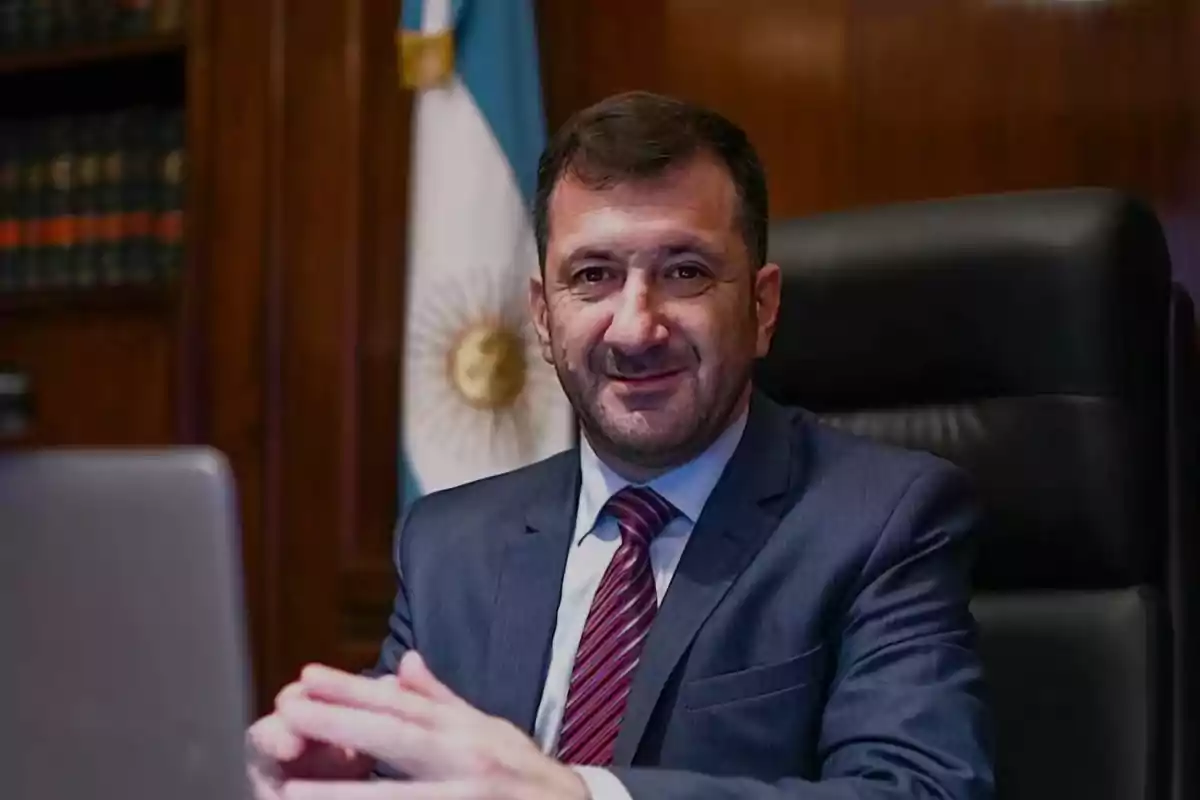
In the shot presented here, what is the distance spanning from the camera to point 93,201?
2424 millimetres

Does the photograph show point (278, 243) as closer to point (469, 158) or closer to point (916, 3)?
point (469, 158)

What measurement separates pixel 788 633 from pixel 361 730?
0.42m

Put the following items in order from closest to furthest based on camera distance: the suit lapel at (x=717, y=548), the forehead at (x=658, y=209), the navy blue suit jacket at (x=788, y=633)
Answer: the navy blue suit jacket at (x=788, y=633)
the suit lapel at (x=717, y=548)
the forehead at (x=658, y=209)

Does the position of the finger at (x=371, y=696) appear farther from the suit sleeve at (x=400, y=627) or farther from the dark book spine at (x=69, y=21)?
the dark book spine at (x=69, y=21)

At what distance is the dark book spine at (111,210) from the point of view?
2406mm

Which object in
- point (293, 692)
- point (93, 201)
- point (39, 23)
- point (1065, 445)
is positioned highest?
point (39, 23)

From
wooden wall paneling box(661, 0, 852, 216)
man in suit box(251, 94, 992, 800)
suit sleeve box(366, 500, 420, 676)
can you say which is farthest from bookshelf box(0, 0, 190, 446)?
man in suit box(251, 94, 992, 800)

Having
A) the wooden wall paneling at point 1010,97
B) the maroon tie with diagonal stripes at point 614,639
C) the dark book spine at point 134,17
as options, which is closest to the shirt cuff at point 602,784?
the maroon tie with diagonal stripes at point 614,639

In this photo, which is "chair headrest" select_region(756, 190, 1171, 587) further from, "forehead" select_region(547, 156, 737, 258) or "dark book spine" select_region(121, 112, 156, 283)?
"dark book spine" select_region(121, 112, 156, 283)

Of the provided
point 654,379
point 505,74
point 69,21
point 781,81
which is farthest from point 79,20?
point 654,379

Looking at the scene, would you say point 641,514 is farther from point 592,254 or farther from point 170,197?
point 170,197

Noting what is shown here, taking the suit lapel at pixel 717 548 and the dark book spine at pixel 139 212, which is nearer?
the suit lapel at pixel 717 548

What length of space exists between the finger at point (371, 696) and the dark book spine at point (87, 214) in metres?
1.69

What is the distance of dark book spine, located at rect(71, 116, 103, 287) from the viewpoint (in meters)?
2.42
